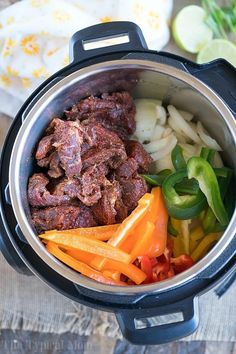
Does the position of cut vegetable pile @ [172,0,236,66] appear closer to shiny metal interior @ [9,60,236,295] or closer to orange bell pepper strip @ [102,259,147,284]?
shiny metal interior @ [9,60,236,295]

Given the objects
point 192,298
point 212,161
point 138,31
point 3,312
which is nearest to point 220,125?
point 212,161

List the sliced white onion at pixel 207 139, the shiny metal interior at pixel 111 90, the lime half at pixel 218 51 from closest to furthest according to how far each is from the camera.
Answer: the shiny metal interior at pixel 111 90 → the sliced white onion at pixel 207 139 → the lime half at pixel 218 51

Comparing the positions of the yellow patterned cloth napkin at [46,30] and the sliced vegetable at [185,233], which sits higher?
the yellow patterned cloth napkin at [46,30]

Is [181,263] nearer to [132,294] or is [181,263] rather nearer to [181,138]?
[132,294]

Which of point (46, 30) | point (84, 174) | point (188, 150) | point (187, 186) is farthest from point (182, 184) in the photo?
point (46, 30)

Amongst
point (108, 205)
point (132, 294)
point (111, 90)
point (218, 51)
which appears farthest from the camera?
point (218, 51)

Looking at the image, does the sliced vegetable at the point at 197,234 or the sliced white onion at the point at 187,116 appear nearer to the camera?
the sliced vegetable at the point at 197,234

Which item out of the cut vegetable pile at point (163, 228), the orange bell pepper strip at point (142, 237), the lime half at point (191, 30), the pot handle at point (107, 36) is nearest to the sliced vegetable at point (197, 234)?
the cut vegetable pile at point (163, 228)

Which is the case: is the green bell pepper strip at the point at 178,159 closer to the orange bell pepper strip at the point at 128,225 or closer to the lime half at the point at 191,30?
the orange bell pepper strip at the point at 128,225
